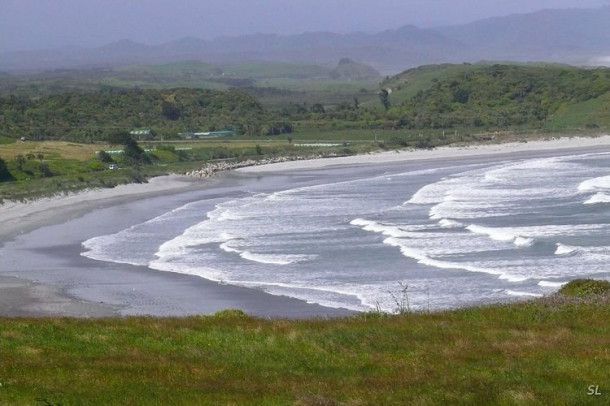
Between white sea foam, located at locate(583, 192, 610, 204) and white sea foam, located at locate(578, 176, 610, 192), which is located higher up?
white sea foam, located at locate(583, 192, 610, 204)

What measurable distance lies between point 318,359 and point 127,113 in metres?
118

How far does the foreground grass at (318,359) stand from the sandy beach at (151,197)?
34.9 ft

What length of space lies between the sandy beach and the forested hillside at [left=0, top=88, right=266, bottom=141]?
25.9 m

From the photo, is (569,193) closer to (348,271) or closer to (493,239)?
(493,239)

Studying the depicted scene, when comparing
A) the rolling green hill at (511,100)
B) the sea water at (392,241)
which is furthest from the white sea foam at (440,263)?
the rolling green hill at (511,100)

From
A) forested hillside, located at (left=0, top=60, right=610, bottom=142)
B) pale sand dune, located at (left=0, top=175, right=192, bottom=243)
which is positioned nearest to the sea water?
pale sand dune, located at (left=0, top=175, right=192, bottom=243)

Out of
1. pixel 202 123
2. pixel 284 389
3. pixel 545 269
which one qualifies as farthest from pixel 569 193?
pixel 202 123

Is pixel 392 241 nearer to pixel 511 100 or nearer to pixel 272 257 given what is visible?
pixel 272 257

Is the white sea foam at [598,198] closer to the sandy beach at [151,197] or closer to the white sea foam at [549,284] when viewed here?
the white sea foam at [549,284]

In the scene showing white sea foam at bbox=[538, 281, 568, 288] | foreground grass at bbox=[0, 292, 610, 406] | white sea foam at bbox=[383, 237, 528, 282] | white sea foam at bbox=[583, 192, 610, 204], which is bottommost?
white sea foam at bbox=[583, 192, 610, 204]

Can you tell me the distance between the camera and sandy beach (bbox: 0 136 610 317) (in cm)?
2848

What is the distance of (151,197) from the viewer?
66.5 meters

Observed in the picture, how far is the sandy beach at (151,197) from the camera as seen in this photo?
28.5 m

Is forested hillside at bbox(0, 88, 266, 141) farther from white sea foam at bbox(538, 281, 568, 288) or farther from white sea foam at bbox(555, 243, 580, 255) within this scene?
white sea foam at bbox(538, 281, 568, 288)
